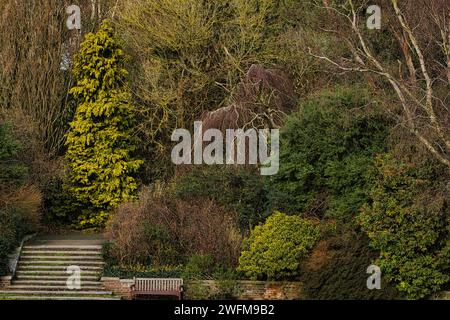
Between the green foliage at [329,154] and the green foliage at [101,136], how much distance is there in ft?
30.7

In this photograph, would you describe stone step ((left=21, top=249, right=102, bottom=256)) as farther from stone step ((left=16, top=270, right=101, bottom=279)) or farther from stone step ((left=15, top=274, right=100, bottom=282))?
stone step ((left=15, top=274, right=100, bottom=282))

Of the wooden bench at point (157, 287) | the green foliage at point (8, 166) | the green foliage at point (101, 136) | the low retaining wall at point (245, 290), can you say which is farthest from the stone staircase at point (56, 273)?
the green foliage at point (101, 136)

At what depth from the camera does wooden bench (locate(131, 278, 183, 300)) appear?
25.2 meters

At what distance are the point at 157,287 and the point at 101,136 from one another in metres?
11.0

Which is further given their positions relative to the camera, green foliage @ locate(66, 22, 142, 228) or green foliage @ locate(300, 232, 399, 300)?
green foliage @ locate(66, 22, 142, 228)

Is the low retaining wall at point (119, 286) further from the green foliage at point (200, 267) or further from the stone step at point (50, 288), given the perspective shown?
the green foliage at point (200, 267)

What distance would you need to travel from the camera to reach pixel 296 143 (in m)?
27.1

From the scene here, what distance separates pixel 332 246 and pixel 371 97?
16.0 feet

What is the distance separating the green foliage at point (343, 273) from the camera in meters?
23.8

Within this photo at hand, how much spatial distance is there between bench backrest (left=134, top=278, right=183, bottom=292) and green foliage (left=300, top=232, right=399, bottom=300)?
11.3 feet

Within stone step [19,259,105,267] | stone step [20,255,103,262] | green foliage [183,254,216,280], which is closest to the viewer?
green foliage [183,254,216,280]

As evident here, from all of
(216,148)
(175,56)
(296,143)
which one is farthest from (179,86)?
(296,143)

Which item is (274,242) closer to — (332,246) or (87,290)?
(332,246)

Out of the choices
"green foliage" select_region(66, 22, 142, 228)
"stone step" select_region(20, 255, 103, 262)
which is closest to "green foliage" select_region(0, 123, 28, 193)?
"stone step" select_region(20, 255, 103, 262)
